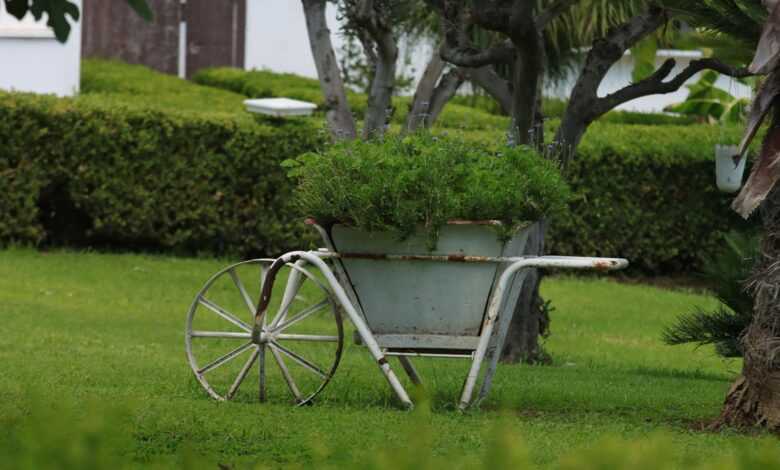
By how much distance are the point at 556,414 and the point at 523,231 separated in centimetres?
82

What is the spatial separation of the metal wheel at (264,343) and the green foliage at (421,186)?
41 cm

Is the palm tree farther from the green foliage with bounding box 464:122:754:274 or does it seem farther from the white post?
the white post

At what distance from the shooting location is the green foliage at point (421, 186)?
5934 mm

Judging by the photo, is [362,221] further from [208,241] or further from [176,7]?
[176,7]

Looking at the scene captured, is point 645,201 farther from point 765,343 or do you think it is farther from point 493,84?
point 765,343

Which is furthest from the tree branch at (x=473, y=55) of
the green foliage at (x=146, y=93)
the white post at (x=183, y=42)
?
the white post at (x=183, y=42)

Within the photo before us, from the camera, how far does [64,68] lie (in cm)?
1694

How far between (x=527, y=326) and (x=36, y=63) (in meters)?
9.57

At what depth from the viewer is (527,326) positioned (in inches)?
359

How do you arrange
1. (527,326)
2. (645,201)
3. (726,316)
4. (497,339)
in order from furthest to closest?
(645,201) → (527,326) → (726,316) → (497,339)

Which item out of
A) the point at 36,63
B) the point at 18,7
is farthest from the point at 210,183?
the point at 18,7

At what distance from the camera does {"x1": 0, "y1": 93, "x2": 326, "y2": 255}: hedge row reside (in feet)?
44.0

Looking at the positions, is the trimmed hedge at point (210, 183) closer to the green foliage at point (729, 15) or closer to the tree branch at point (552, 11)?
the tree branch at point (552, 11)

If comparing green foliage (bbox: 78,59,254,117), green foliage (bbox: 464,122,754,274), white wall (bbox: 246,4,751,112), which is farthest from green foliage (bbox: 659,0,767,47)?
white wall (bbox: 246,4,751,112)
